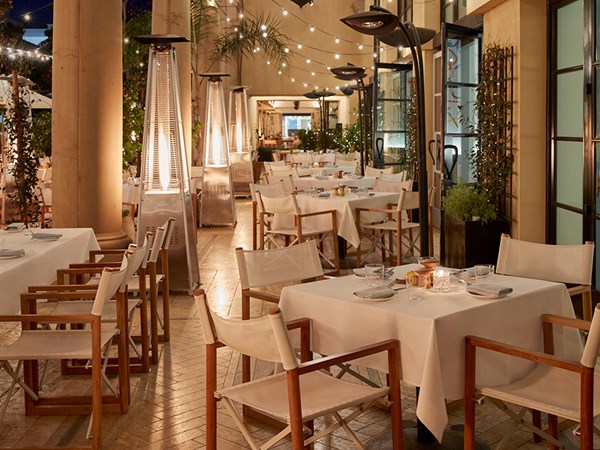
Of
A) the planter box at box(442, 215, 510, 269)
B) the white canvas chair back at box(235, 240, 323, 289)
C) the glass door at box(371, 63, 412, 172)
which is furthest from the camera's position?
the glass door at box(371, 63, 412, 172)

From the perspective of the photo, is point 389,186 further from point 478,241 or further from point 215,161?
point 215,161

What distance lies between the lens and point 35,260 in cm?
536

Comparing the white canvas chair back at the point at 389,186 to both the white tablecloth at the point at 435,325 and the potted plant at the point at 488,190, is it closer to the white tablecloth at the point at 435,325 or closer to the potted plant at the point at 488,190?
the potted plant at the point at 488,190

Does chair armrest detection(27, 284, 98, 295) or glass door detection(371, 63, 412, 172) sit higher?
glass door detection(371, 63, 412, 172)

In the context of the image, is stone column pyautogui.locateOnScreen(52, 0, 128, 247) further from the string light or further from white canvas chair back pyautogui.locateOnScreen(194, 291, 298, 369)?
the string light

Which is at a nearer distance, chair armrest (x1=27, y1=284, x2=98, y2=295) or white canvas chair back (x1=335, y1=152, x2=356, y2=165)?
chair armrest (x1=27, y1=284, x2=98, y2=295)

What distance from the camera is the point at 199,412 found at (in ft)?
15.6

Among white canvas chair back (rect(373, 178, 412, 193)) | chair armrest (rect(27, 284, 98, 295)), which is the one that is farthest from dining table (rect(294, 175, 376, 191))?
chair armrest (rect(27, 284, 98, 295))

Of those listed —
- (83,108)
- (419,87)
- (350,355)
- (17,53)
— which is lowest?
(350,355)

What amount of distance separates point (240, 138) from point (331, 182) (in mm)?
5477

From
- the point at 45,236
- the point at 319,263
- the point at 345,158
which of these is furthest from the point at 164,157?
the point at 345,158

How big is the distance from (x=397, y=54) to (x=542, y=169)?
944 centimetres

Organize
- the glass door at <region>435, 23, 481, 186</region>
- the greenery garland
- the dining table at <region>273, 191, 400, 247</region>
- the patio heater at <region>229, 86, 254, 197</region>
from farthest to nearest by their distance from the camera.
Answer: the patio heater at <region>229, 86, 254, 197</region>
the greenery garland
the glass door at <region>435, 23, 481, 186</region>
the dining table at <region>273, 191, 400, 247</region>

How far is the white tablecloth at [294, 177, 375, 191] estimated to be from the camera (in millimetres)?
11493
